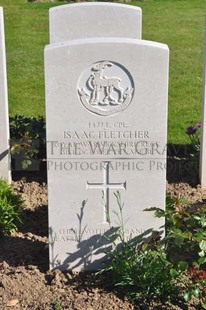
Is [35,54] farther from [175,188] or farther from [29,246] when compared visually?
[29,246]

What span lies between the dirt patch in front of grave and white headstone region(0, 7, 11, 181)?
630mm

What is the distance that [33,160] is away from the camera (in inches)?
231

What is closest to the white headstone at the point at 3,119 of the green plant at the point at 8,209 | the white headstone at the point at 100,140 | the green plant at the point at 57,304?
the green plant at the point at 8,209

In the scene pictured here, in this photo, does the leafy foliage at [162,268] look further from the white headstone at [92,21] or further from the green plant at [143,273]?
the white headstone at [92,21]

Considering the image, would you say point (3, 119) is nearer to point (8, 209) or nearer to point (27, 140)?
point (27, 140)

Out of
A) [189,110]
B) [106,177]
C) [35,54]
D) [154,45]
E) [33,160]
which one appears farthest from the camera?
[35,54]

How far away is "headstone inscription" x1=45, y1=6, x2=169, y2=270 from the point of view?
399 centimetres

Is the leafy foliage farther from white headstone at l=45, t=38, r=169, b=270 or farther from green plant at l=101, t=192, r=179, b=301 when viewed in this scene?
white headstone at l=45, t=38, r=169, b=270

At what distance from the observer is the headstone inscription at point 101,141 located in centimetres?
399

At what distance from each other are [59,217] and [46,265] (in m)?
0.41

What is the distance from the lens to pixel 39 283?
14.1 ft

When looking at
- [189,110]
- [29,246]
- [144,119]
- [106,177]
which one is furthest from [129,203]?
[189,110]

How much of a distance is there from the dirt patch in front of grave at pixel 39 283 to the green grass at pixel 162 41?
240cm

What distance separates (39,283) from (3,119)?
5.79 feet
